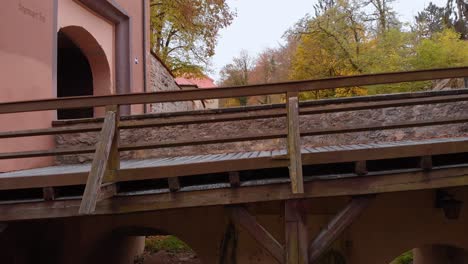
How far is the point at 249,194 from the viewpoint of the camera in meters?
3.95

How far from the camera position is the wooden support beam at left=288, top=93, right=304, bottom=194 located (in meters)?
3.60

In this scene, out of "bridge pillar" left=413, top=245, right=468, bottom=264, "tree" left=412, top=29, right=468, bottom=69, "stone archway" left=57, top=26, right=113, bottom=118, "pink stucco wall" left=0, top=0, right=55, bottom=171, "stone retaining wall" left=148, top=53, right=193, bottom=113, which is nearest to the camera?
"pink stucco wall" left=0, top=0, right=55, bottom=171

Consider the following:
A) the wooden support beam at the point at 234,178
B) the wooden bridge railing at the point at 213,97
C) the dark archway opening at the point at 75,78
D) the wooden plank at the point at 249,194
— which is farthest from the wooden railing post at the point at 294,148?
the dark archway opening at the point at 75,78

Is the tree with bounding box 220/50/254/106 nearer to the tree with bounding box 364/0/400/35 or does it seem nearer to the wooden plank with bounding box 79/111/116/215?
the tree with bounding box 364/0/400/35

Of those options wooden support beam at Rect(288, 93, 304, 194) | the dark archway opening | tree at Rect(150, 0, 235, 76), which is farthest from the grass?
tree at Rect(150, 0, 235, 76)

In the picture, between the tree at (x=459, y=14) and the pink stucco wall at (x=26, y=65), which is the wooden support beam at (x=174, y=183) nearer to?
the pink stucco wall at (x=26, y=65)

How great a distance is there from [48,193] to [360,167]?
2.84 m

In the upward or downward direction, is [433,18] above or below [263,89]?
above

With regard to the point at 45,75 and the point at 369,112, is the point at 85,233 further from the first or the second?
the point at 369,112

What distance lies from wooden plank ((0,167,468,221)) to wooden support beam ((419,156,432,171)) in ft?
0.19

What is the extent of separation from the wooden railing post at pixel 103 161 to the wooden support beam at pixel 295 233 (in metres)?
1.62

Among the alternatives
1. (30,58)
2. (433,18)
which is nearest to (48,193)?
(30,58)

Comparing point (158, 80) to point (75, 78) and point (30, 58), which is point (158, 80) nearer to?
point (75, 78)

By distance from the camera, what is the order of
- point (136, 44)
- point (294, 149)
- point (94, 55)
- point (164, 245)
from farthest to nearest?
point (164, 245) < point (136, 44) < point (94, 55) < point (294, 149)
